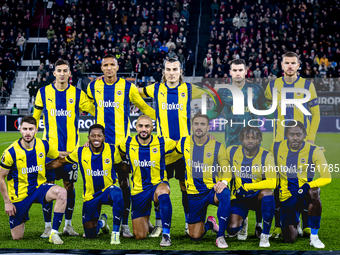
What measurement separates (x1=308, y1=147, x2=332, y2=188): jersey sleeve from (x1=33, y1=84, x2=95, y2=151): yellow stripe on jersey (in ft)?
10.2

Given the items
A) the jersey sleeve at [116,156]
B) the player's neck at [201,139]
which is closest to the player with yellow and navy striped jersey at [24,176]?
the jersey sleeve at [116,156]

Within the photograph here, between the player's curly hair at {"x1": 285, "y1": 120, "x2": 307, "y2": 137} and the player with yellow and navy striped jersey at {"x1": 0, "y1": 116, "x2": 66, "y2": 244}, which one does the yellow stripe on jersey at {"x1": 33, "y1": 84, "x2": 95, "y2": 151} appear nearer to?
the player with yellow and navy striped jersey at {"x1": 0, "y1": 116, "x2": 66, "y2": 244}

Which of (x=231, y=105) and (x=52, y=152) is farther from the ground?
(x=231, y=105)

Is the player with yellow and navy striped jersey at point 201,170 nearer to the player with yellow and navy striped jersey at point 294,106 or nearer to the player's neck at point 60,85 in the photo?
the player with yellow and navy striped jersey at point 294,106

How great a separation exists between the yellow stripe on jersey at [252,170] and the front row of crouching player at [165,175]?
0.04ft

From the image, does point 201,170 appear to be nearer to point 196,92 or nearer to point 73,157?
point 196,92

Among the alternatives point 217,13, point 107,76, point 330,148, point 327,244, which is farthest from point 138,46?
point 327,244

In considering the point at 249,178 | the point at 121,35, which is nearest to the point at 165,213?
the point at 249,178

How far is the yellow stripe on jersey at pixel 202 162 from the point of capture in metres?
5.37

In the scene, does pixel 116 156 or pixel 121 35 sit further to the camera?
pixel 121 35

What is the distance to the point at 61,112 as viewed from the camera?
19.7 ft

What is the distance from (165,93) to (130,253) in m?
2.18

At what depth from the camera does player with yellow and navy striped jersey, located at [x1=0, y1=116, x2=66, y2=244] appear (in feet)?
17.4

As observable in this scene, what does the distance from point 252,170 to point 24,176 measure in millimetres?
2774
